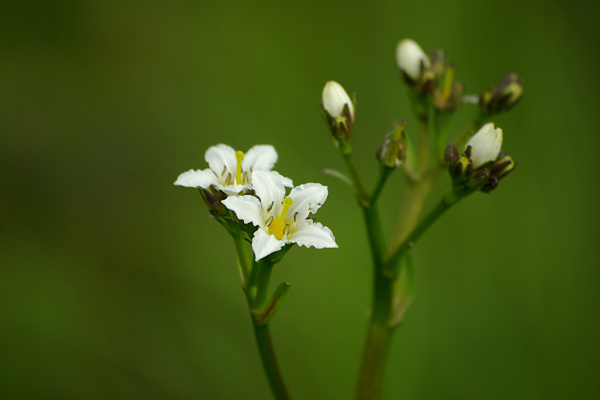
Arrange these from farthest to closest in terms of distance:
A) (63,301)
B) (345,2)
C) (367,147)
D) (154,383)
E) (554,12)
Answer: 1. (345,2)
2. (554,12)
3. (367,147)
4. (63,301)
5. (154,383)

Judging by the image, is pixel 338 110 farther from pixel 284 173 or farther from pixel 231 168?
pixel 284 173

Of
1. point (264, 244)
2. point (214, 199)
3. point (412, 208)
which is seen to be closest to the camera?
point (264, 244)

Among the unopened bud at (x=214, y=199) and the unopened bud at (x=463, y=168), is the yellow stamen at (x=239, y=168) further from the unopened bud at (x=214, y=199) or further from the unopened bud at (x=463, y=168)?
the unopened bud at (x=463, y=168)

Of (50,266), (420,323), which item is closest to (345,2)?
(420,323)

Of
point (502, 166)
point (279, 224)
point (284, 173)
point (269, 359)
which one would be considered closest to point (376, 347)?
point (269, 359)

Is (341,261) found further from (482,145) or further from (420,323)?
(482,145)

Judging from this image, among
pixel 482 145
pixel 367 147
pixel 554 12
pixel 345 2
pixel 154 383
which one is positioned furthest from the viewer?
pixel 345 2

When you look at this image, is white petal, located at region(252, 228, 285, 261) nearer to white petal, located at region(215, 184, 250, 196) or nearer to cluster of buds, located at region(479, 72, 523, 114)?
white petal, located at region(215, 184, 250, 196)
